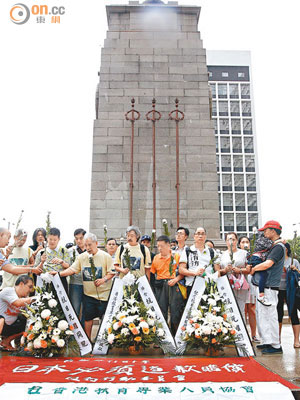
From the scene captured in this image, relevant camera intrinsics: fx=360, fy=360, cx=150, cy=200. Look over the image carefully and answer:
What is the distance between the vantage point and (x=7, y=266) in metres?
5.79

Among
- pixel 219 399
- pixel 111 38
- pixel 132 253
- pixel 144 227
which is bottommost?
pixel 219 399

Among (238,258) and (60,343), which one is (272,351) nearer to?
(238,258)

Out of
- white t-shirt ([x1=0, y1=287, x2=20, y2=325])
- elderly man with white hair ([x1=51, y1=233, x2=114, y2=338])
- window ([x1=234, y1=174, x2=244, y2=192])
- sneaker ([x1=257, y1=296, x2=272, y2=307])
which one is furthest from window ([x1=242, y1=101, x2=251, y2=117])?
white t-shirt ([x1=0, y1=287, x2=20, y2=325])

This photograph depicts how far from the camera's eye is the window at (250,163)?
2384 inches

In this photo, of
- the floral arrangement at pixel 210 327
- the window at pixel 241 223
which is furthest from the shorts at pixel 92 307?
the window at pixel 241 223

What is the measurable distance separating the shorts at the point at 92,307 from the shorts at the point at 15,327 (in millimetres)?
1049

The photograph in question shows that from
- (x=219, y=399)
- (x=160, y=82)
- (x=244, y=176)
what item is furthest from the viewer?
(x=244, y=176)

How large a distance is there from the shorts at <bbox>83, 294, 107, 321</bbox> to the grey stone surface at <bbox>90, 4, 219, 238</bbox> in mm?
5416

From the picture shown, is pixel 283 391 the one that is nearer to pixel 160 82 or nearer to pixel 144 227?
pixel 144 227

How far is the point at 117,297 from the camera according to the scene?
225 inches

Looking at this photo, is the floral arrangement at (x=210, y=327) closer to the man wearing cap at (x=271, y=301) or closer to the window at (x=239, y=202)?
the man wearing cap at (x=271, y=301)

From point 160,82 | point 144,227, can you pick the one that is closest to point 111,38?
point 160,82

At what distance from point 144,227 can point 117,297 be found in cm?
585

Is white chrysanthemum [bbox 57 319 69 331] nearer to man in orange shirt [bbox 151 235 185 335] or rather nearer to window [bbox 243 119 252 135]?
man in orange shirt [bbox 151 235 185 335]
